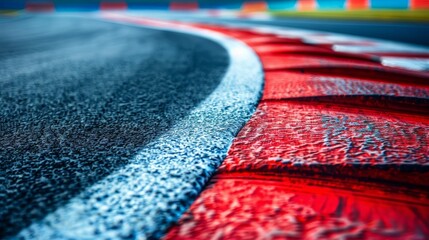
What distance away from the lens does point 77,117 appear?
884 millimetres

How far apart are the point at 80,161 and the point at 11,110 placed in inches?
20.0

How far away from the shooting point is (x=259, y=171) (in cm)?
56

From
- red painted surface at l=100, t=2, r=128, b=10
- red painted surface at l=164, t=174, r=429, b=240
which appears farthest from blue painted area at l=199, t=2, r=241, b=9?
red painted surface at l=164, t=174, r=429, b=240

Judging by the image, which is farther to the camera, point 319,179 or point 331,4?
point 331,4

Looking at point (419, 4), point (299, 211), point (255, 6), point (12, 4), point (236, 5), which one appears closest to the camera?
point (299, 211)

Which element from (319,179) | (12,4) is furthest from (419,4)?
(12,4)

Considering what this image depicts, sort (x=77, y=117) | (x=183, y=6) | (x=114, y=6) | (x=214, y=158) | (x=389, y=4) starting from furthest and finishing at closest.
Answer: (x=114, y=6) < (x=183, y=6) < (x=389, y=4) < (x=77, y=117) < (x=214, y=158)

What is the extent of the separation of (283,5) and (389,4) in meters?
5.09

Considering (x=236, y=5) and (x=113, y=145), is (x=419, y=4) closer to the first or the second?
(x=113, y=145)

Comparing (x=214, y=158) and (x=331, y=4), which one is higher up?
(x=331, y=4)

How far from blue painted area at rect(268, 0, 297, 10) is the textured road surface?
11.1 meters

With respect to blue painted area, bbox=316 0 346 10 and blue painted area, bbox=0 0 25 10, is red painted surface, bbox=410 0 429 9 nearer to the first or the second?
blue painted area, bbox=316 0 346 10

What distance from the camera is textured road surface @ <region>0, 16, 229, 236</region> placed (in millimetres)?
522

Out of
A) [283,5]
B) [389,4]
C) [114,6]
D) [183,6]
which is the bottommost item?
[389,4]
